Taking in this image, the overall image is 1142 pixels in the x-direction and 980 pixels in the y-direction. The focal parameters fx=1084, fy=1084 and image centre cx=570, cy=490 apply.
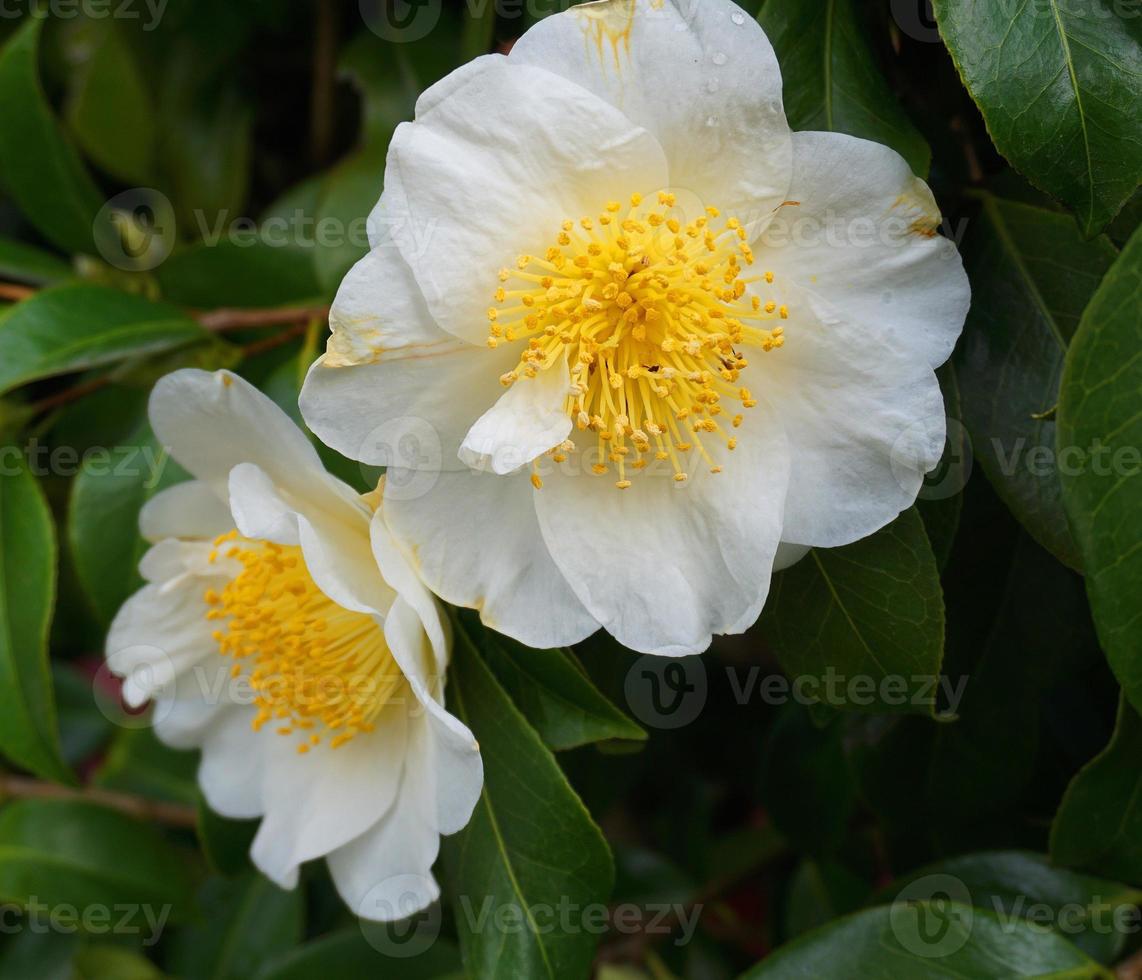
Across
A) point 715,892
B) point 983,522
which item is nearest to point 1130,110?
point 983,522

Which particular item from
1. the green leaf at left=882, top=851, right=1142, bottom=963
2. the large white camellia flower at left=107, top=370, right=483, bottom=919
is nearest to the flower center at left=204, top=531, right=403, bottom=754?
the large white camellia flower at left=107, top=370, right=483, bottom=919

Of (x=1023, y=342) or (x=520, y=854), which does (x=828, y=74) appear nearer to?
(x=1023, y=342)

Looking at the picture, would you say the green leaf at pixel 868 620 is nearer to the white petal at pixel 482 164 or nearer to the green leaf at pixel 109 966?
the white petal at pixel 482 164

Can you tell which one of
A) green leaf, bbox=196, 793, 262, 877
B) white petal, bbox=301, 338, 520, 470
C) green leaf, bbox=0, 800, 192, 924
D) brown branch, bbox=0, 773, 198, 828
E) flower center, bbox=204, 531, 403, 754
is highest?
white petal, bbox=301, 338, 520, 470

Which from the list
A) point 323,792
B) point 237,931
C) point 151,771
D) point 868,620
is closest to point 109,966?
point 237,931

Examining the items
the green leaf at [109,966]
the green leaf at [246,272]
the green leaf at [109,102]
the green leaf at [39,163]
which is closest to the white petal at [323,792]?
the green leaf at [246,272]

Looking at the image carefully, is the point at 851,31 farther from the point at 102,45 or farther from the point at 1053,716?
the point at 102,45

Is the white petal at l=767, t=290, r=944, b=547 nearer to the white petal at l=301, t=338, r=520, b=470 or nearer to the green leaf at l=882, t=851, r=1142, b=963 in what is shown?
the white petal at l=301, t=338, r=520, b=470
